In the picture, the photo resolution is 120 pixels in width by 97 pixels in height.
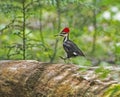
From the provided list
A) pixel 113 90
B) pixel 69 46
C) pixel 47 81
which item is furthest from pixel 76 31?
pixel 113 90

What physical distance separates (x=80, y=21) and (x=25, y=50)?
13.5 ft

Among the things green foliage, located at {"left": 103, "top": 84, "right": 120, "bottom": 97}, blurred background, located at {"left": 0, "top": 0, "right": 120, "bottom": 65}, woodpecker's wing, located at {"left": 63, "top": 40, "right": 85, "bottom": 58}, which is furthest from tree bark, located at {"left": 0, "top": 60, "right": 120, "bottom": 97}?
blurred background, located at {"left": 0, "top": 0, "right": 120, "bottom": 65}

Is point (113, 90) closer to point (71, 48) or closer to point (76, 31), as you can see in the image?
point (71, 48)

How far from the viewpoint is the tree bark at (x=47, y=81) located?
427cm

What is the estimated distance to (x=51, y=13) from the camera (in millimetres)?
12992

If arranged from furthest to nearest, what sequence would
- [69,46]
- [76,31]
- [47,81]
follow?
1. [76,31]
2. [69,46]
3. [47,81]

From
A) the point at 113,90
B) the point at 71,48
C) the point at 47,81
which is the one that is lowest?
the point at 47,81

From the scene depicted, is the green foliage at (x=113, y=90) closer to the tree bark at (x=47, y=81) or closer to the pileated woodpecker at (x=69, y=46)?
the tree bark at (x=47, y=81)

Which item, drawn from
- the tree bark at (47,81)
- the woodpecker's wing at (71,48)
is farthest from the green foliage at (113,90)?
the woodpecker's wing at (71,48)

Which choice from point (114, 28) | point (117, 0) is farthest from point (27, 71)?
point (117, 0)

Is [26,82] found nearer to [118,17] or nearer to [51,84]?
[51,84]

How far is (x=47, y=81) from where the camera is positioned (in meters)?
4.59

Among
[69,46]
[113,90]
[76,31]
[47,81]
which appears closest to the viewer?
[113,90]

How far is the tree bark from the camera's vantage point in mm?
4270
